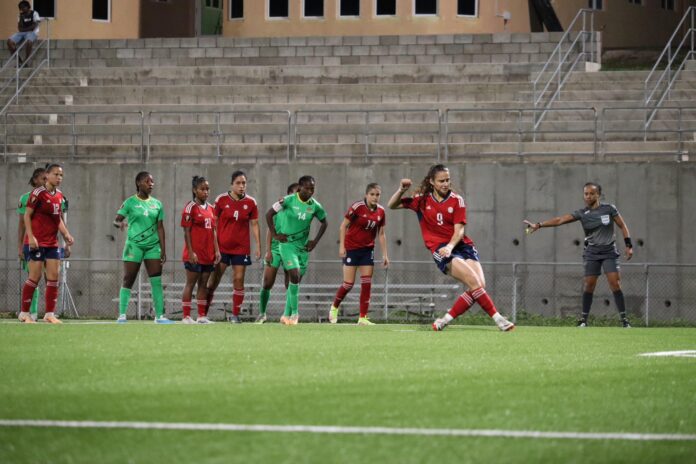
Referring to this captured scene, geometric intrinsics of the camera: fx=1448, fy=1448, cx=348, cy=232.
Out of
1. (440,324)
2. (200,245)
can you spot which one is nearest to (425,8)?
(200,245)

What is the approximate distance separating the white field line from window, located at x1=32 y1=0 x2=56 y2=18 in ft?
108

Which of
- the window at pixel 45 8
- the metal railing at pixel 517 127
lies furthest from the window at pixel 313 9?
the metal railing at pixel 517 127

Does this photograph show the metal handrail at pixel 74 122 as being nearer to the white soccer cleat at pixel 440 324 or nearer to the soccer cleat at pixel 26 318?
the soccer cleat at pixel 26 318

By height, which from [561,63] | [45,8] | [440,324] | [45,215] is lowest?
[440,324]

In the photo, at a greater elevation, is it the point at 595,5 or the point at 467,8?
the point at 595,5

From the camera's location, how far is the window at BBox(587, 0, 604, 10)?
42375mm

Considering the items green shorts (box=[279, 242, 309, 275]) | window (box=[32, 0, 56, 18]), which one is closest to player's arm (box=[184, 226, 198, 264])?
green shorts (box=[279, 242, 309, 275])

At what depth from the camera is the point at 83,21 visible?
3944 cm

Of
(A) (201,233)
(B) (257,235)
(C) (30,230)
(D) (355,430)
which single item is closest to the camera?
(D) (355,430)

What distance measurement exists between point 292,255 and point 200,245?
1.66 meters

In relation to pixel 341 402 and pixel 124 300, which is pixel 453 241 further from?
pixel 341 402

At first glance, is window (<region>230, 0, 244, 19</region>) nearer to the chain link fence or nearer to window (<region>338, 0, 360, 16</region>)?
window (<region>338, 0, 360, 16</region>)

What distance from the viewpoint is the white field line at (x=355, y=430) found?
291 inches

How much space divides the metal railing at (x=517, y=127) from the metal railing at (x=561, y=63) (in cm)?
24
